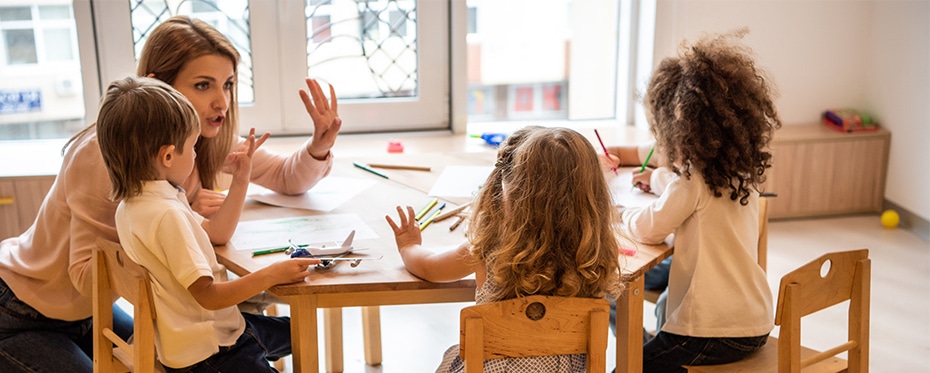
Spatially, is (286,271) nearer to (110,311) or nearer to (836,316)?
(110,311)

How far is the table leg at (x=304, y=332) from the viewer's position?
1.82 m

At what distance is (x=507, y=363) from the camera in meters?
1.75

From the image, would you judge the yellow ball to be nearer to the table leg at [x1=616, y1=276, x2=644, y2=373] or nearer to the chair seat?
the chair seat

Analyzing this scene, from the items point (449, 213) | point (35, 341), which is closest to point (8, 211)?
point (35, 341)

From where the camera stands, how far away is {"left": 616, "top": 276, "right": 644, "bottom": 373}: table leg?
197 cm

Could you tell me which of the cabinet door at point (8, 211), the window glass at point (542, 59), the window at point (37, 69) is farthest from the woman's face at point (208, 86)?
the window glass at point (542, 59)

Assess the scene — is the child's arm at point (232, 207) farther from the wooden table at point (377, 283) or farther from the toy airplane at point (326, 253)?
the toy airplane at point (326, 253)

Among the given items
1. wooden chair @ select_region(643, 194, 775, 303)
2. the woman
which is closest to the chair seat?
wooden chair @ select_region(643, 194, 775, 303)

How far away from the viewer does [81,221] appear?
6.39 ft

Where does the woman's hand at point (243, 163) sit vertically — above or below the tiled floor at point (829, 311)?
above

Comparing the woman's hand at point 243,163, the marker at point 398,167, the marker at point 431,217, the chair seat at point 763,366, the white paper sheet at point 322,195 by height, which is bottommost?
the chair seat at point 763,366

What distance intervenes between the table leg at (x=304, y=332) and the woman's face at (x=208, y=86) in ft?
1.84

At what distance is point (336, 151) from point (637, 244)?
1780 mm

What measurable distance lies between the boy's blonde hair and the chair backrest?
1.17 m
